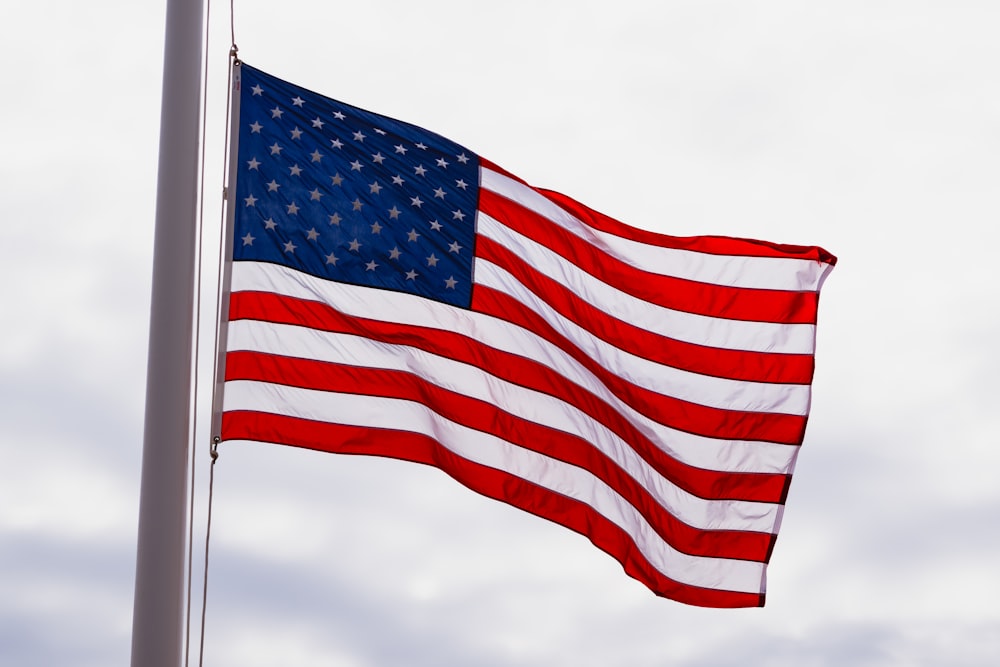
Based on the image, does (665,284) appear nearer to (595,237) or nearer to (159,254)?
(595,237)

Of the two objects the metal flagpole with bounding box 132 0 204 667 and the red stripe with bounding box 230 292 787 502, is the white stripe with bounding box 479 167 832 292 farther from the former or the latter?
the metal flagpole with bounding box 132 0 204 667

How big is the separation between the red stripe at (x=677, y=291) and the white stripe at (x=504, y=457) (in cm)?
171

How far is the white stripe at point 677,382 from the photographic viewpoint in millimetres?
10492

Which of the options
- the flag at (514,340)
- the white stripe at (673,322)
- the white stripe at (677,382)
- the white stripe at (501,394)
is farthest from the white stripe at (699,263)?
the white stripe at (501,394)

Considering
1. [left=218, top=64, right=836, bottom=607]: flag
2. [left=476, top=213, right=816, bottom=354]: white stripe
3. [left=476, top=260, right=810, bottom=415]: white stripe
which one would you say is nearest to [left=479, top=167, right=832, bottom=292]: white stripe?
[left=218, top=64, right=836, bottom=607]: flag

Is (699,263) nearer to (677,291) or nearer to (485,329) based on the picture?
(677,291)

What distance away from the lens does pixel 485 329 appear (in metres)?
10.0

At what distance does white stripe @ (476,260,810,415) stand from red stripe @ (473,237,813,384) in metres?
0.05

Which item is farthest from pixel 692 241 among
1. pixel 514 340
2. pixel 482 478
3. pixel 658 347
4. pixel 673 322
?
pixel 482 478

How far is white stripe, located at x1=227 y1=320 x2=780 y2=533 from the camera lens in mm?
9219

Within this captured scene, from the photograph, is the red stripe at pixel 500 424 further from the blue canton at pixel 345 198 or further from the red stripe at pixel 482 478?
the blue canton at pixel 345 198

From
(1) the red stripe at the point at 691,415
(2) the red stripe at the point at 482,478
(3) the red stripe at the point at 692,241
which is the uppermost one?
(3) the red stripe at the point at 692,241

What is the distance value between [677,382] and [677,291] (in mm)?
805

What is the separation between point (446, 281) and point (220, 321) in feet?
6.12
